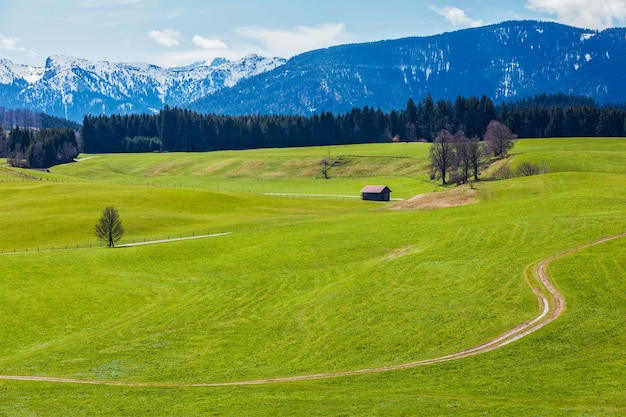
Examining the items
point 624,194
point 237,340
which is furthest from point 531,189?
point 237,340

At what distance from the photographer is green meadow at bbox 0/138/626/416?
3403 cm

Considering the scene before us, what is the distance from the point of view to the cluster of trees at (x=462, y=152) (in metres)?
147

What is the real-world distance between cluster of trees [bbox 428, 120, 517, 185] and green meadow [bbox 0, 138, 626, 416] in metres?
60.6

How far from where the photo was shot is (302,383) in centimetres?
3772

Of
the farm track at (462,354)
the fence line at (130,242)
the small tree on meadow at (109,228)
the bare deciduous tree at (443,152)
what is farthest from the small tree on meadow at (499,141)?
the farm track at (462,354)

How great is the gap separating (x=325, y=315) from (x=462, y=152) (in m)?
102

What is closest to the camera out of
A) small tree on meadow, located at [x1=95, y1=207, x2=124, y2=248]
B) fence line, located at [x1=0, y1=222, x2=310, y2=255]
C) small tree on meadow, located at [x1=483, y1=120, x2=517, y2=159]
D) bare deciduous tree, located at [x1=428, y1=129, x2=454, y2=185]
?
fence line, located at [x1=0, y1=222, x2=310, y2=255]

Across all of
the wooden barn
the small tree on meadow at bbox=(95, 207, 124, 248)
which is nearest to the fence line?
the small tree on meadow at bbox=(95, 207, 124, 248)

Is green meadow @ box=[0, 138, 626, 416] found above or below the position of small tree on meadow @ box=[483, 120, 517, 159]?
below

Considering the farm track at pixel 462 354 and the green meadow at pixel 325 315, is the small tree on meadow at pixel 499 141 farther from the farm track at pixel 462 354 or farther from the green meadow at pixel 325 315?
the farm track at pixel 462 354

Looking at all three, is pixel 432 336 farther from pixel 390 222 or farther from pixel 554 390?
pixel 390 222

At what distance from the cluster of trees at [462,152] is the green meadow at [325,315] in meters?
60.6

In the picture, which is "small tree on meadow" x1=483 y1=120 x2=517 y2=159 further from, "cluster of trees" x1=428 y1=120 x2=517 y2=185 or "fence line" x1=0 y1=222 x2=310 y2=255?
"fence line" x1=0 y1=222 x2=310 y2=255

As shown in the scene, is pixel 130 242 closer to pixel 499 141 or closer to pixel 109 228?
pixel 109 228
